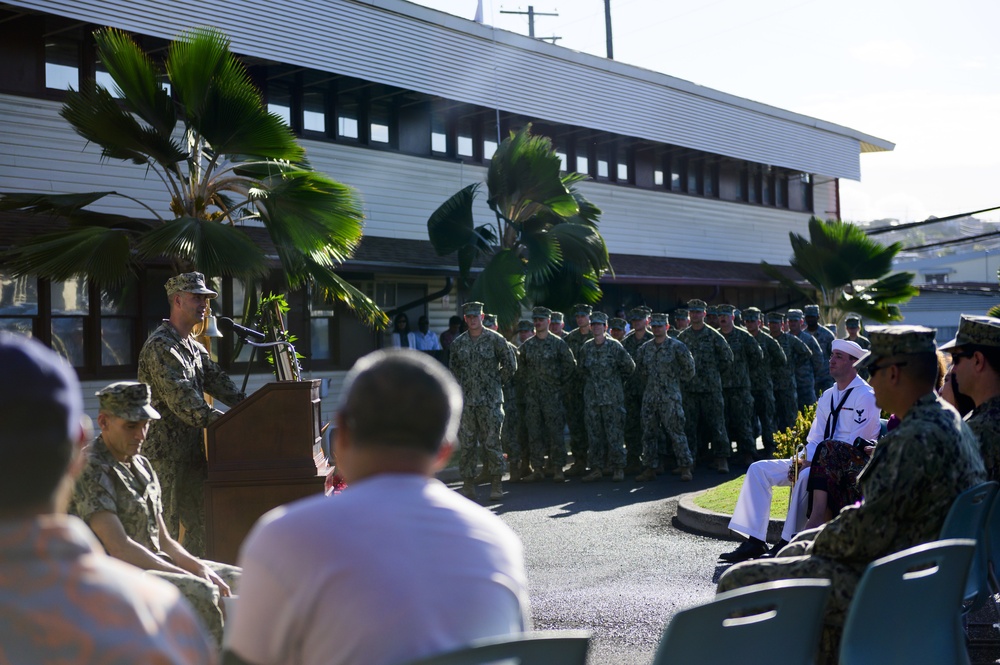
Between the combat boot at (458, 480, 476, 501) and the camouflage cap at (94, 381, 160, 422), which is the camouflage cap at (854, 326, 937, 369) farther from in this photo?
the combat boot at (458, 480, 476, 501)

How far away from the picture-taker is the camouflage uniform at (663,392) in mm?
14695

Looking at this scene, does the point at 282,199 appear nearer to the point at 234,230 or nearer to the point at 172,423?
the point at 234,230

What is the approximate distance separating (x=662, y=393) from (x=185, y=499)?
9.01 m

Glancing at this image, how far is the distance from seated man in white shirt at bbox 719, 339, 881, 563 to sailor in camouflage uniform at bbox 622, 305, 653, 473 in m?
6.87

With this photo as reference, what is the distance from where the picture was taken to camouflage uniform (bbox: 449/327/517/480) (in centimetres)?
1348

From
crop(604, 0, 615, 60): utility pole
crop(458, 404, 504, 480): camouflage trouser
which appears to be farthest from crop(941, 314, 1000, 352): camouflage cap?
crop(604, 0, 615, 60): utility pole

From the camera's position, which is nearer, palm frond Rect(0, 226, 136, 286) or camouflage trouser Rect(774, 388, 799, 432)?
palm frond Rect(0, 226, 136, 286)

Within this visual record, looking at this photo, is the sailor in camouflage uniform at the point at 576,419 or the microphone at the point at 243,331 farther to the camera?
the sailor in camouflage uniform at the point at 576,419

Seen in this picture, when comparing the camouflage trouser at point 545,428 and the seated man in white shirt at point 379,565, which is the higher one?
the seated man in white shirt at point 379,565

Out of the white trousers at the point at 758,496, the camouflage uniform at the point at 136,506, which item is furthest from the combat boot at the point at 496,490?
the camouflage uniform at the point at 136,506

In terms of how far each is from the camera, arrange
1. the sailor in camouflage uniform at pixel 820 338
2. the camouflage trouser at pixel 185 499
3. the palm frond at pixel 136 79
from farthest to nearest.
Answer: the sailor in camouflage uniform at pixel 820 338 < the palm frond at pixel 136 79 < the camouflage trouser at pixel 185 499

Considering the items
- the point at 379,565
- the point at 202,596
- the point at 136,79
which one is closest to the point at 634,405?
the point at 136,79

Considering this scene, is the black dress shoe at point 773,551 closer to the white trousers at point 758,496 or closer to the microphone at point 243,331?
the white trousers at point 758,496

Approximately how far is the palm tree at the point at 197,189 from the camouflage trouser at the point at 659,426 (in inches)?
183
